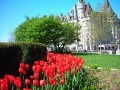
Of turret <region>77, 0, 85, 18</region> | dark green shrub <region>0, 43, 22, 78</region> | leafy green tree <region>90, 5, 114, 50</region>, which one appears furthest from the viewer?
turret <region>77, 0, 85, 18</region>

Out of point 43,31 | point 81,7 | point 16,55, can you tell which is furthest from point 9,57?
point 81,7

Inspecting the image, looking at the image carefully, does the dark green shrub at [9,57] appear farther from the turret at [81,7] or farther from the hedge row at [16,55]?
the turret at [81,7]

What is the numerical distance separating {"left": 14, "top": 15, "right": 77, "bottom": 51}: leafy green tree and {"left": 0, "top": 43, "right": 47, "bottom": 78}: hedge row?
124ft

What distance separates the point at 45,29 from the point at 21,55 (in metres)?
40.7

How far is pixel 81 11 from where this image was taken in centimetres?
11894

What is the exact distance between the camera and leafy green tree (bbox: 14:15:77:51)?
51.7m

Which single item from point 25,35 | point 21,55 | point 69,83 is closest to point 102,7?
point 25,35

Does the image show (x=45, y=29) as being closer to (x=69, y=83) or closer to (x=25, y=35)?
(x=25, y=35)

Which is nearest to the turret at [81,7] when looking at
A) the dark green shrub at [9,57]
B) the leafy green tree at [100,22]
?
the leafy green tree at [100,22]

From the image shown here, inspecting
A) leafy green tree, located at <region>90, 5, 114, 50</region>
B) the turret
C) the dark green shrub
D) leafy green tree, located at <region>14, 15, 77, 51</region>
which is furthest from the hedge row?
the turret

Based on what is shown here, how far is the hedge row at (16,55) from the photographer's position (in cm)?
1030

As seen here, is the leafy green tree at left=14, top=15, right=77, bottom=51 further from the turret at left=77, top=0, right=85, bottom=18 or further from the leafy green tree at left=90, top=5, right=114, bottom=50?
the turret at left=77, top=0, right=85, bottom=18

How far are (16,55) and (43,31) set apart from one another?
1599 inches

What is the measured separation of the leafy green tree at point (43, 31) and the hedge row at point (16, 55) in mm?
37815
